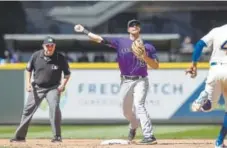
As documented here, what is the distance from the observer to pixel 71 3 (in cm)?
1927

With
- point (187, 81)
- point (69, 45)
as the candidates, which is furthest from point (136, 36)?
point (69, 45)

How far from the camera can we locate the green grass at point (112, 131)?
13.1m

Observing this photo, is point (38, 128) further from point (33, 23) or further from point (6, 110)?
point (33, 23)

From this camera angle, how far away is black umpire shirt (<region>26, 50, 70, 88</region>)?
10.9 m

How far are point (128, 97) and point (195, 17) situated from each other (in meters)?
9.24

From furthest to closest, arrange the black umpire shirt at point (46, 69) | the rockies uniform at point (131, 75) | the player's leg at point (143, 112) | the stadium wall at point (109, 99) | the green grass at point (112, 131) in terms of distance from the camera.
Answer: the stadium wall at point (109, 99), the green grass at point (112, 131), the black umpire shirt at point (46, 69), the rockies uniform at point (131, 75), the player's leg at point (143, 112)

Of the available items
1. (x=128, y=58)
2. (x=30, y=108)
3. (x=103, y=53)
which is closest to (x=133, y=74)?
(x=128, y=58)

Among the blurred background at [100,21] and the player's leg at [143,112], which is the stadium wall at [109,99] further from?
the player's leg at [143,112]

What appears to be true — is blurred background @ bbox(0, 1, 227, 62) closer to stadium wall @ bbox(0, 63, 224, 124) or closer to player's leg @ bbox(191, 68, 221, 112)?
stadium wall @ bbox(0, 63, 224, 124)

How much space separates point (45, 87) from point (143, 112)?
1.80 meters

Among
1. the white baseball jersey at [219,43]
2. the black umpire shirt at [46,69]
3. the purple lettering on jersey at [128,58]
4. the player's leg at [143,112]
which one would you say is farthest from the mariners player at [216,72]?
the black umpire shirt at [46,69]

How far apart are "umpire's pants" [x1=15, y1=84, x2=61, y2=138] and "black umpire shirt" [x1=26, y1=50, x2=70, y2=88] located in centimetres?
10

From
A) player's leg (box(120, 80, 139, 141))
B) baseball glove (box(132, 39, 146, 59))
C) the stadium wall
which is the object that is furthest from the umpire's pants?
the stadium wall

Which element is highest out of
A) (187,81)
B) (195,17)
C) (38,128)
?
(195,17)
